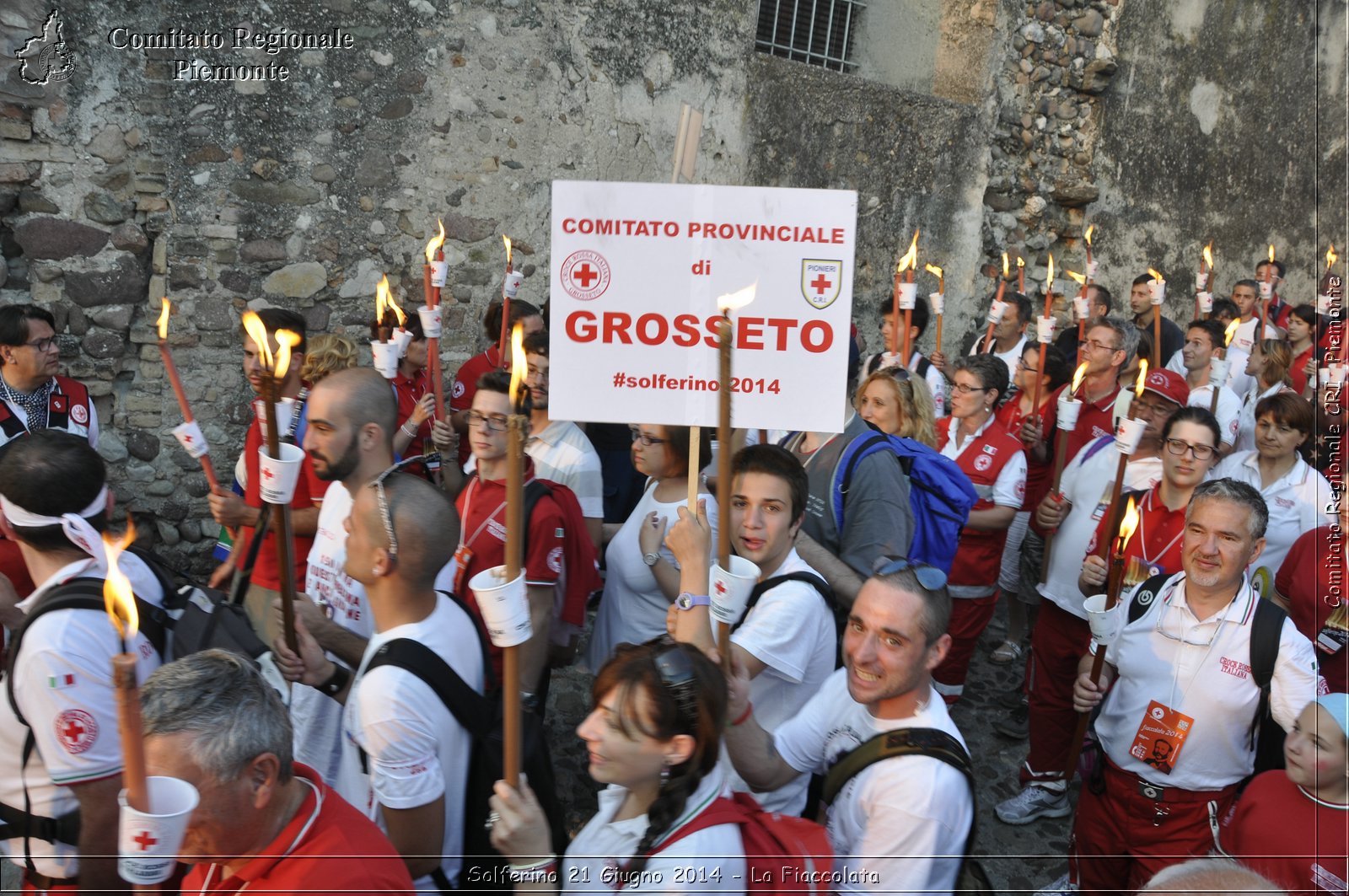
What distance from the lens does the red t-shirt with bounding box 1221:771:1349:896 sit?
9.19ft

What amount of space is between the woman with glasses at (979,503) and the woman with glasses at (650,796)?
3.36 m

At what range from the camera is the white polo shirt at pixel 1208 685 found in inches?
133

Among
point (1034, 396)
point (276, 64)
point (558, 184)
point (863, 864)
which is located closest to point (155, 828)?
point (863, 864)

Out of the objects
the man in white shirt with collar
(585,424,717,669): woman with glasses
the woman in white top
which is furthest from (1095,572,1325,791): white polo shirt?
the woman in white top

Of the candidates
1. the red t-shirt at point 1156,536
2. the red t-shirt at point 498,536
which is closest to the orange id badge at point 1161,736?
the red t-shirt at point 1156,536

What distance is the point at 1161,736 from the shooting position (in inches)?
138

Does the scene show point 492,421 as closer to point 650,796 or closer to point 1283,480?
point 650,796

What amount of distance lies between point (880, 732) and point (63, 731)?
2.10 m

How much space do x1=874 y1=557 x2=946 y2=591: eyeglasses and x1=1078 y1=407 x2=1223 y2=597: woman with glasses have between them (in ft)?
5.80

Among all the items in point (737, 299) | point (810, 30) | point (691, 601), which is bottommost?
point (691, 601)

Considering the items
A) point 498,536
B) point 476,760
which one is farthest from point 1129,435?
point 476,760

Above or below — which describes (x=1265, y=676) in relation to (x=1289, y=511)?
below

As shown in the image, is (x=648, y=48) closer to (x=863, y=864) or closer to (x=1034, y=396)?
(x=1034, y=396)

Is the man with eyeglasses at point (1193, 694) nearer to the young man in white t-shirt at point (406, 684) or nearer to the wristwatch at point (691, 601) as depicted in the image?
the wristwatch at point (691, 601)
